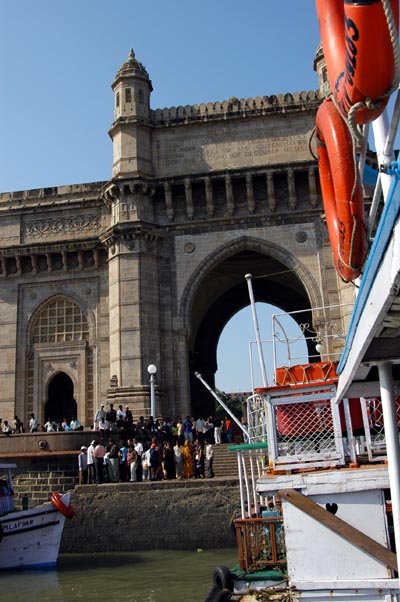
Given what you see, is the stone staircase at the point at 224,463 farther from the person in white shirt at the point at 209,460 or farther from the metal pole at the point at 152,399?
the metal pole at the point at 152,399

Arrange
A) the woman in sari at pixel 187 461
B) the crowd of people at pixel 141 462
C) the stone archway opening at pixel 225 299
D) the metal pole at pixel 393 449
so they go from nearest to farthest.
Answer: the metal pole at pixel 393 449, the crowd of people at pixel 141 462, the woman in sari at pixel 187 461, the stone archway opening at pixel 225 299

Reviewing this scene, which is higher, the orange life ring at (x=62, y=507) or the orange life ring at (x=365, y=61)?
the orange life ring at (x=365, y=61)

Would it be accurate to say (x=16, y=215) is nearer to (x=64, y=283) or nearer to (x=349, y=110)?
(x=64, y=283)

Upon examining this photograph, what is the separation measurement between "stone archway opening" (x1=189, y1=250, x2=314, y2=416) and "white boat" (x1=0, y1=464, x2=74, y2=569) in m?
11.2

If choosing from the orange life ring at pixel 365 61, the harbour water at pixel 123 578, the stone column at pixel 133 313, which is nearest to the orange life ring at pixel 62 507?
the harbour water at pixel 123 578

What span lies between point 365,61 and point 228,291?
27258 millimetres

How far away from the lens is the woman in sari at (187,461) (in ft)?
58.7

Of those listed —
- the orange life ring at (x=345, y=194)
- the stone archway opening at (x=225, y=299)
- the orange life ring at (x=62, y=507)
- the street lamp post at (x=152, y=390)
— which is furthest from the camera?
the stone archway opening at (x=225, y=299)

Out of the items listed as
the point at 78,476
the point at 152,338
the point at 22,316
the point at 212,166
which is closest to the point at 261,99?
the point at 212,166

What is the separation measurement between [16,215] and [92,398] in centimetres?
794

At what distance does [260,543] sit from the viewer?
393 inches

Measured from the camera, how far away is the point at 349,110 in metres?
4.16

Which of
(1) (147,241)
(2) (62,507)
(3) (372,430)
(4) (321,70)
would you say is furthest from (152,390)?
(4) (321,70)

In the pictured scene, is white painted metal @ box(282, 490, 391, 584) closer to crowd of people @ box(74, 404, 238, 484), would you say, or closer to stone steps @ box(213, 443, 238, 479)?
stone steps @ box(213, 443, 238, 479)
